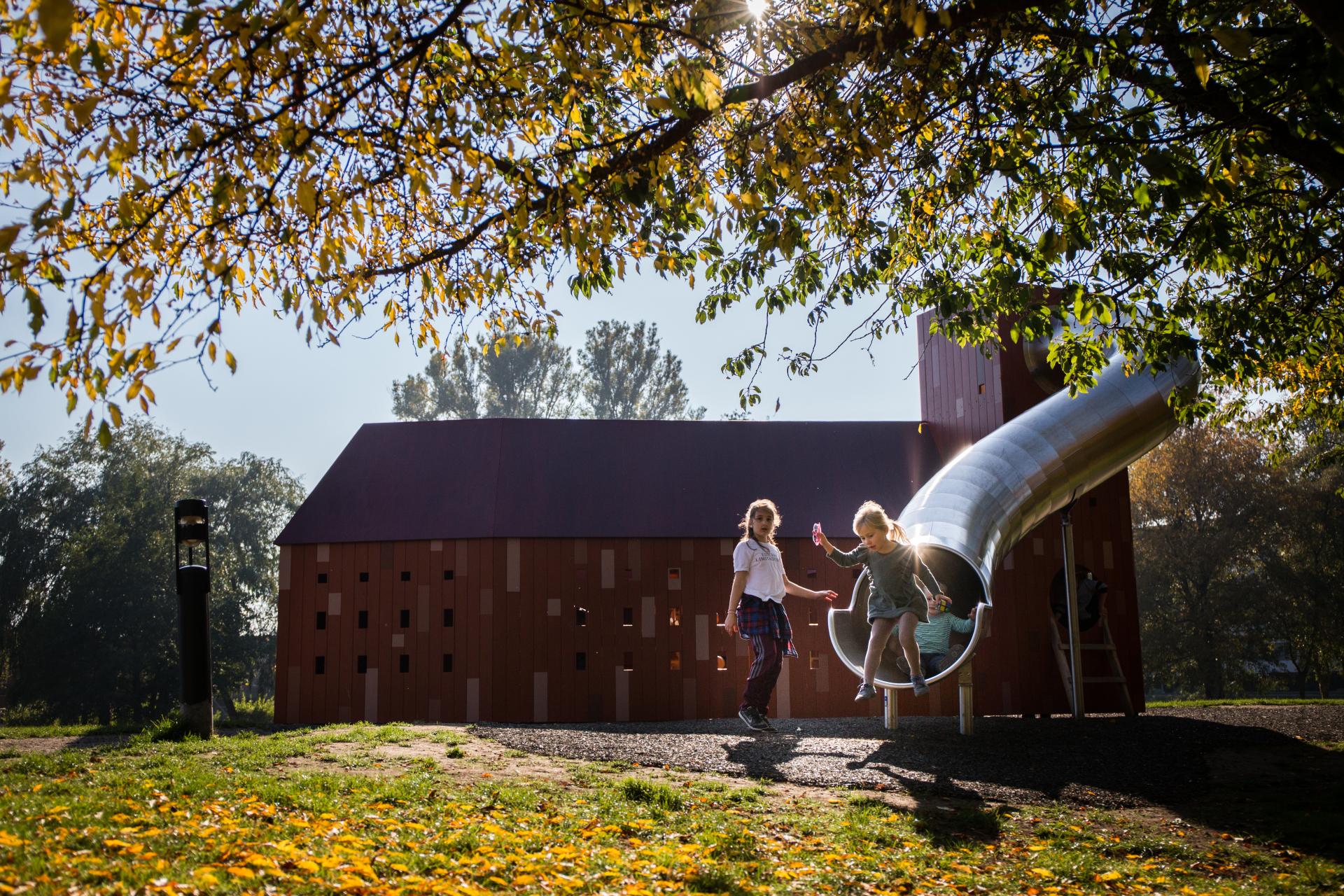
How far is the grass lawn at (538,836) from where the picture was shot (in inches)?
158

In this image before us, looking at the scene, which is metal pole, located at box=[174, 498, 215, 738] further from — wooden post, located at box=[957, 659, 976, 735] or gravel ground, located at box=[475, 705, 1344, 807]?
wooden post, located at box=[957, 659, 976, 735]

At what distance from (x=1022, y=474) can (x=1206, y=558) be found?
22456mm

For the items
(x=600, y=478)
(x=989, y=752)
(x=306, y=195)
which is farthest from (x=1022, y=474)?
(x=306, y=195)

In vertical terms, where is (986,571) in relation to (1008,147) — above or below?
below

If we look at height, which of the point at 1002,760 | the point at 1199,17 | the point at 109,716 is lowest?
the point at 109,716

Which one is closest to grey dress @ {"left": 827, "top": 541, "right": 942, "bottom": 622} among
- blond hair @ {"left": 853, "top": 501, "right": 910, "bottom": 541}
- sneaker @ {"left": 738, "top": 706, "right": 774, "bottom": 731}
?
blond hair @ {"left": 853, "top": 501, "right": 910, "bottom": 541}

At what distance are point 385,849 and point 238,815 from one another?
87 cm

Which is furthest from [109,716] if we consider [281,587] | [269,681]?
[281,587]

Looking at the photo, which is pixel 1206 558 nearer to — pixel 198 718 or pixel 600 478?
pixel 600 478

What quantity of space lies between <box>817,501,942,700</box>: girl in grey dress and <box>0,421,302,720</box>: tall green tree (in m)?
27.1

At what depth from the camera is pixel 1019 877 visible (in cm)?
493

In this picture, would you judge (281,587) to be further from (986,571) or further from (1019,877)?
(1019,877)

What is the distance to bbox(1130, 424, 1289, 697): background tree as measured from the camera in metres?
29.8

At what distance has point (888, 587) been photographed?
9250 mm
